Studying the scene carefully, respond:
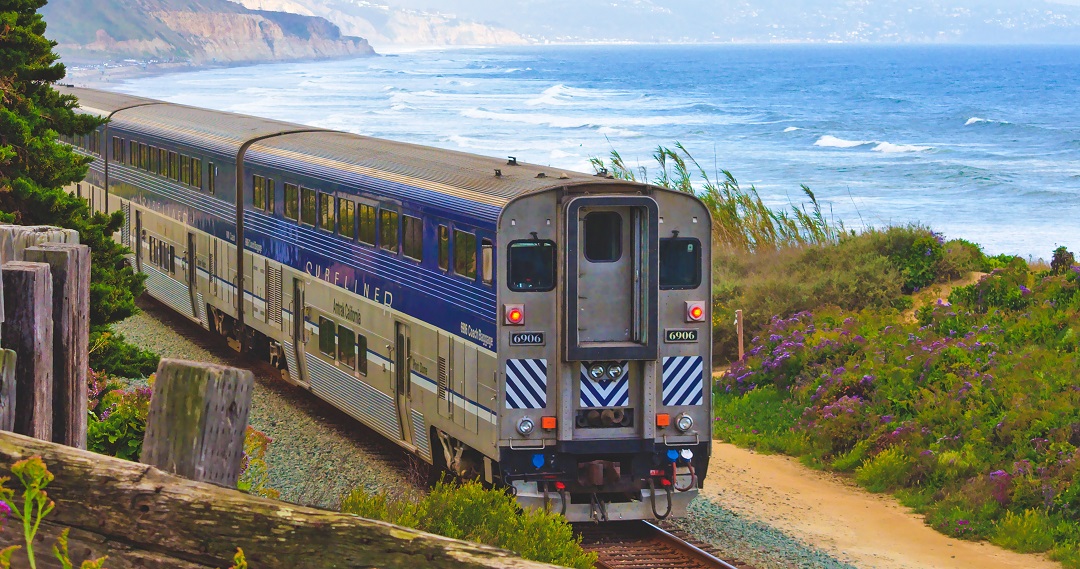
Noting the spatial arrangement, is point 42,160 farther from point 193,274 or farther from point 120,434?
point 193,274

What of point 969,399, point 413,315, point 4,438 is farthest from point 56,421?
point 969,399

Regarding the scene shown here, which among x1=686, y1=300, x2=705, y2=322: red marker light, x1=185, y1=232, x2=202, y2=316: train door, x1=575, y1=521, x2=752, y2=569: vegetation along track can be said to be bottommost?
x1=575, y1=521, x2=752, y2=569: vegetation along track

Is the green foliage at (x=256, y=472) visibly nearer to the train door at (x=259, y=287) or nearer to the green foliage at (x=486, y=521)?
the green foliage at (x=486, y=521)

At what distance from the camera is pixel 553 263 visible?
11.7m

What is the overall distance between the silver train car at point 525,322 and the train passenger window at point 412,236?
3cm

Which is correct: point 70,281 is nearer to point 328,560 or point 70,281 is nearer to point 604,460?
point 328,560

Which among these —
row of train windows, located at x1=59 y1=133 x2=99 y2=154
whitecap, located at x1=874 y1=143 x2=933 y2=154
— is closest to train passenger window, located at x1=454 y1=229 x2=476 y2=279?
row of train windows, located at x1=59 y1=133 x2=99 y2=154

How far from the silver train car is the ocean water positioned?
76.9ft

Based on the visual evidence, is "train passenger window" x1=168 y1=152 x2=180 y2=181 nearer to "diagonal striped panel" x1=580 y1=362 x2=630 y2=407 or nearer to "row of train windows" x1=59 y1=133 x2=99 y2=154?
"row of train windows" x1=59 y1=133 x2=99 y2=154

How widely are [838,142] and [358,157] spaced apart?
68.9 metres

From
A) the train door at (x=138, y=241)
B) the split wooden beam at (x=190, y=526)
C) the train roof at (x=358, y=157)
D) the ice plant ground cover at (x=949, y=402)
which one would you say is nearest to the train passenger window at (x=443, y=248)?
the train roof at (x=358, y=157)

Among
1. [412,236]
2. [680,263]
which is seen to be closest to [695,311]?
[680,263]

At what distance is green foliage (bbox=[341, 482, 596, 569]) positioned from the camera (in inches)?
365

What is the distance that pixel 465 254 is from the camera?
40.0ft
